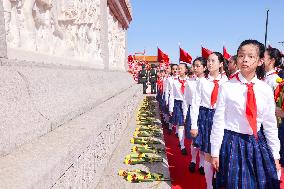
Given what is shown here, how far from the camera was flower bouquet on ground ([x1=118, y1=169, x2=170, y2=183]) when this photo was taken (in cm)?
351

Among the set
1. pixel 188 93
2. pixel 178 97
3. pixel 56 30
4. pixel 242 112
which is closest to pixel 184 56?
pixel 178 97

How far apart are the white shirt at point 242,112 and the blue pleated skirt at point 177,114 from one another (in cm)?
345

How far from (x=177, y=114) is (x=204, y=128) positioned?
7.14 feet

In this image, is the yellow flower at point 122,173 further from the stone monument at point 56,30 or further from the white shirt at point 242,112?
the stone monument at point 56,30

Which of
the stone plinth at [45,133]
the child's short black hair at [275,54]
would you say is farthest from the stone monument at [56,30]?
the child's short black hair at [275,54]

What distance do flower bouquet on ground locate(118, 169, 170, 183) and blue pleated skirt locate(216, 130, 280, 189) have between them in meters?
1.24

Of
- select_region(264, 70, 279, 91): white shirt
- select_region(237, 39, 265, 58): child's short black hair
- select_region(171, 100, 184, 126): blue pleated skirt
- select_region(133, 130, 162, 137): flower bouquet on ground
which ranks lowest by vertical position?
select_region(133, 130, 162, 137): flower bouquet on ground

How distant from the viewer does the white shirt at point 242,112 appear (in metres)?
2.44

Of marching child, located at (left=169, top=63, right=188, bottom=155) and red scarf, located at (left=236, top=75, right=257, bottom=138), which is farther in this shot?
marching child, located at (left=169, top=63, right=188, bottom=155)

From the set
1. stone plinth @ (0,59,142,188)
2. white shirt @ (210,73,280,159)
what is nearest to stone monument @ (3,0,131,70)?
stone plinth @ (0,59,142,188)

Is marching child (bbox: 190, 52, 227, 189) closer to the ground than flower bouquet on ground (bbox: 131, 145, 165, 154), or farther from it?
farther from it

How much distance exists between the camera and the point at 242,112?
2.44m

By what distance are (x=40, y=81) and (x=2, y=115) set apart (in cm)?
95

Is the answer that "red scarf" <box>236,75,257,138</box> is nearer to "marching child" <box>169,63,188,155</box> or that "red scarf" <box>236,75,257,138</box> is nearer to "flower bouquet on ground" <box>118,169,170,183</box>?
"flower bouquet on ground" <box>118,169,170,183</box>
